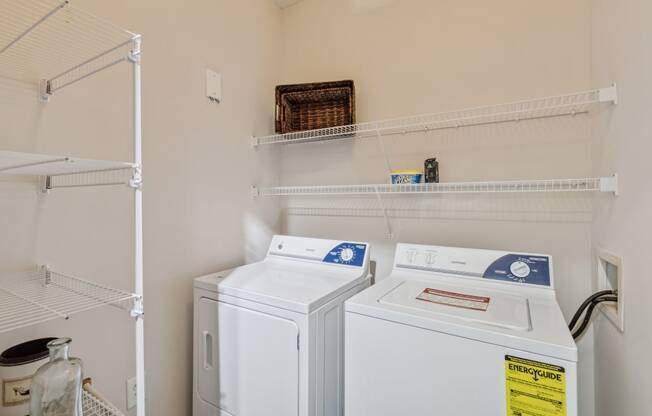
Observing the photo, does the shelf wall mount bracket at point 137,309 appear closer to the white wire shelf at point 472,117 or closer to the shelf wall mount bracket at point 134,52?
the shelf wall mount bracket at point 134,52

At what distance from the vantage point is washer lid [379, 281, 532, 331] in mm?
1102

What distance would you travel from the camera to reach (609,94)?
1.21m

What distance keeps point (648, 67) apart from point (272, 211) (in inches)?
80.1

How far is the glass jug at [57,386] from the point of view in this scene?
830mm

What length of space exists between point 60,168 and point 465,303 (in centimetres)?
153

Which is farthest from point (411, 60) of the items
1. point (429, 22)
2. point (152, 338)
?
point (152, 338)

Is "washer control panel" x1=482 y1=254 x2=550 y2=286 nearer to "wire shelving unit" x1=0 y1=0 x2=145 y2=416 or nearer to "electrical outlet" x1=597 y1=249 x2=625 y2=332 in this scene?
"electrical outlet" x1=597 y1=249 x2=625 y2=332

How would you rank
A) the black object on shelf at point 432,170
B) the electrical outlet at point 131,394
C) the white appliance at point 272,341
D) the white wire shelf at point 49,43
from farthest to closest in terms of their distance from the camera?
the black object on shelf at point 432,170 → the electrical outlet at point 131,394 → the white appliance at point 272,341 → the white wire shelf at point 49,43

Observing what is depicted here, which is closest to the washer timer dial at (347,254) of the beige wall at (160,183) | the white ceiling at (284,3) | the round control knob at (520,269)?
the beige wall at (160,183)

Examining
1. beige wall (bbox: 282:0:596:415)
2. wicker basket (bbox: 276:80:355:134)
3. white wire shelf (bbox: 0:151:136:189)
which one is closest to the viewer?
white wire shelf (bbox: 0:151:136:189)

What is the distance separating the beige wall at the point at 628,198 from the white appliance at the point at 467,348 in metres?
0.20

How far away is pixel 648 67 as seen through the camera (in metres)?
0.90

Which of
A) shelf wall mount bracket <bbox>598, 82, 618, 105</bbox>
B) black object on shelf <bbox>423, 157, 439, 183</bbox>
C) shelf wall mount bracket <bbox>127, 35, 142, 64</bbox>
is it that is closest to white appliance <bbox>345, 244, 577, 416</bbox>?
black object on shelf <bbox>423, 157, 439, 183</bbox>

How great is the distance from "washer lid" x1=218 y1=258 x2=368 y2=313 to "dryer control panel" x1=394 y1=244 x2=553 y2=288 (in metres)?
0.29
